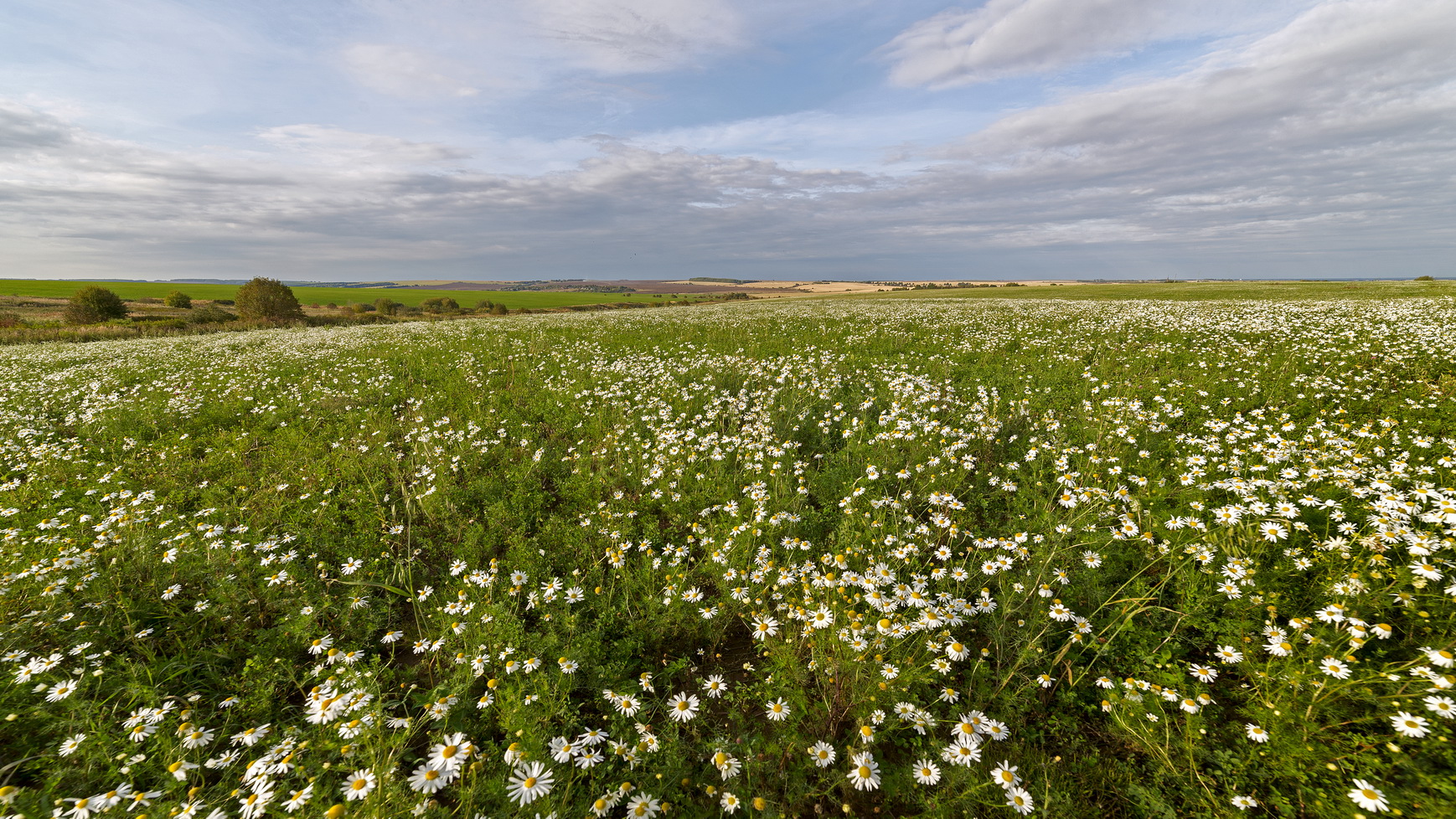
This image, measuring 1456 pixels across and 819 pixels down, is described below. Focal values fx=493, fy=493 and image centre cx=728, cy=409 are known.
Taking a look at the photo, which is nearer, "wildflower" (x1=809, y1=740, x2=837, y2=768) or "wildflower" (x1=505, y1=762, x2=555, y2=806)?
"wildflower" (x1=505, y1=762, x2=555, y2=806)

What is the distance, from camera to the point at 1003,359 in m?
11.3

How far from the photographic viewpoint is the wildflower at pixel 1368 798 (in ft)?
7.77

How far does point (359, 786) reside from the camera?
8.36 ft

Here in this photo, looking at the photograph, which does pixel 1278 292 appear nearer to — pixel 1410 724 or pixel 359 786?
pixel 1410 724

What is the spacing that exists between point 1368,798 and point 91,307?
75263 mm

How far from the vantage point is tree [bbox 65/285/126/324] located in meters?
44.2

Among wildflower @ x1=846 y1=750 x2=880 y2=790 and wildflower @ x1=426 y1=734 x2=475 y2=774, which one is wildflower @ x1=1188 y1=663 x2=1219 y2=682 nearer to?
wildflower @ x1=846 y1=750 x2=880 y2=790

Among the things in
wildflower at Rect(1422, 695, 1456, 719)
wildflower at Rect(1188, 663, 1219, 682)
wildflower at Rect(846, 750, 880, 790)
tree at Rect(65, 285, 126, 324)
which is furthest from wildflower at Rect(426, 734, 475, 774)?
tree at Rect(65, 285, 126, 324)

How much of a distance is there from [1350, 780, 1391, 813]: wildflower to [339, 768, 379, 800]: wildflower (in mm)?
4852

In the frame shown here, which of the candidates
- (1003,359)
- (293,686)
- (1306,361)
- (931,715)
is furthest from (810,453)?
(1306,361)

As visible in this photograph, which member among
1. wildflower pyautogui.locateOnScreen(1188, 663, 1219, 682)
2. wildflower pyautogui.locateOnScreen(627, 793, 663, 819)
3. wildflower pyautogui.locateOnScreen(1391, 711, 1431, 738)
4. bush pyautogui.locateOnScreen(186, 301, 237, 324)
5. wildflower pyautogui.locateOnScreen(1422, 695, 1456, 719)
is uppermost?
bush pyautogui.locateOnScreen(186, 301, 237, 324)

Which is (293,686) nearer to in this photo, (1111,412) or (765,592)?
(765,592)

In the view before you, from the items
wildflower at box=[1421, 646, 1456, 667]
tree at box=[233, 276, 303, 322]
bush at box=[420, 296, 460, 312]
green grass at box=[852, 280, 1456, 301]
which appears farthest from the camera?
bush at box=[420, 296, 460, 312]

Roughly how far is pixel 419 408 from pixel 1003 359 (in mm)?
12296
